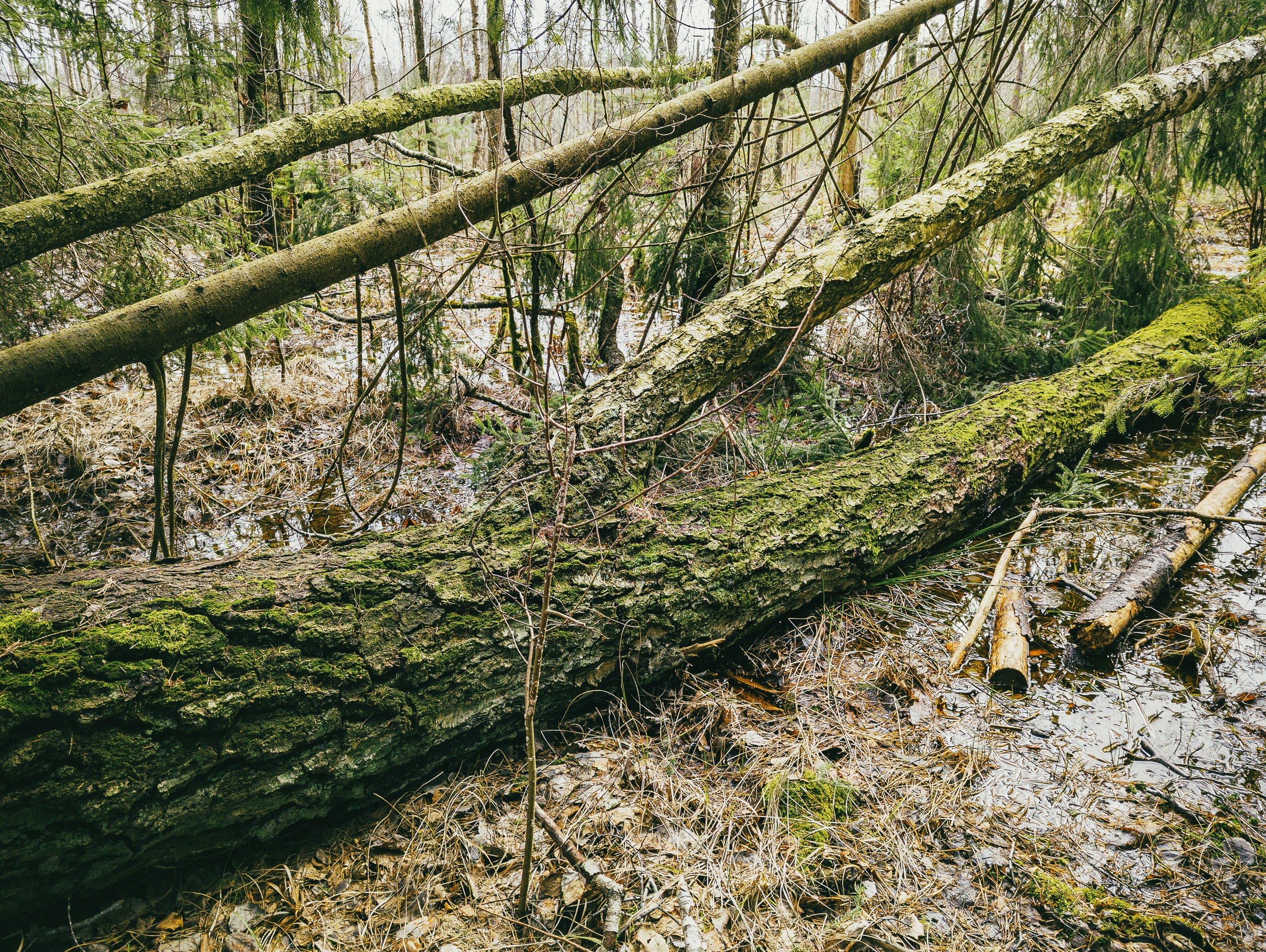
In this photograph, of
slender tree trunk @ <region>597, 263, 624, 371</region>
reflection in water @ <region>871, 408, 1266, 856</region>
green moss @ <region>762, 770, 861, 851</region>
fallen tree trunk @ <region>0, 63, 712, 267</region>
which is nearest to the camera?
green moss @ <region>762, 770, 861, 851</region>

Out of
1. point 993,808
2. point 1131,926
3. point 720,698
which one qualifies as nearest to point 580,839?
point 720,698

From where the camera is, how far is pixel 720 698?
2514mm

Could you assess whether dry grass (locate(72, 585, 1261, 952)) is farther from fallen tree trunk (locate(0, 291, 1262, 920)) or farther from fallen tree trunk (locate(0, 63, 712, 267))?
fallen tree trunk (locate(0, 63, 712, 267))

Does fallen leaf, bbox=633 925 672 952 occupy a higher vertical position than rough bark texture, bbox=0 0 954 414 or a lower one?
lower

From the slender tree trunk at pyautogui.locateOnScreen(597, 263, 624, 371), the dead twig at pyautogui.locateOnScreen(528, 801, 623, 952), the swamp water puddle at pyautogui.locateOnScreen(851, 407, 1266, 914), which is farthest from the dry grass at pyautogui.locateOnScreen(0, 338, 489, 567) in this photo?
the swamp water puddle at pyautogui.locateOnScreen(851, 407, 1266, 914)

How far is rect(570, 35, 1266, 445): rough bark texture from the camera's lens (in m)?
3.04

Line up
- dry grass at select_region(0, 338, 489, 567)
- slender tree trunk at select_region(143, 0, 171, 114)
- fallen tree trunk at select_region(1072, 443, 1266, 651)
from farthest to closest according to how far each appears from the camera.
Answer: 1. dry grass at select_region(0, 338, 489, 567)
2. slender tree trunk at select_region(143, 0, 171, 114)
3. fallen tree trunk at select_region(1072, 443, 1266, 651)

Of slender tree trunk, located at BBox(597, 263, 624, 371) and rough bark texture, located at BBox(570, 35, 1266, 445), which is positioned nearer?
rough bark texture, located at BBox(570, 35, 1266, 445)

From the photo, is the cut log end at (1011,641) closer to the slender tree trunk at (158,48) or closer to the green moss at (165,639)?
the green moss at (165,639)

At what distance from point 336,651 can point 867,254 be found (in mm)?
3134

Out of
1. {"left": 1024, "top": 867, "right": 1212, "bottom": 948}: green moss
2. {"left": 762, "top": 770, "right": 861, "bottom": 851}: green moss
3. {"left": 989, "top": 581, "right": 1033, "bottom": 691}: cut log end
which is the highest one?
{"left": 989, "top": 581, "right": 1033, "bottom": 691}: cut log end

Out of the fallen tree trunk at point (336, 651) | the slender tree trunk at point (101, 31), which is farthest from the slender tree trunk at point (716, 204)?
the slender tree trunk at point (101, 31)

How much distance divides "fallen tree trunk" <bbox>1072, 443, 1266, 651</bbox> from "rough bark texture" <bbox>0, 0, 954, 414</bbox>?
2.87 m

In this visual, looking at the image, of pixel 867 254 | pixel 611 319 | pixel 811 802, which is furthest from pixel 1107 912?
pixel 611 319
